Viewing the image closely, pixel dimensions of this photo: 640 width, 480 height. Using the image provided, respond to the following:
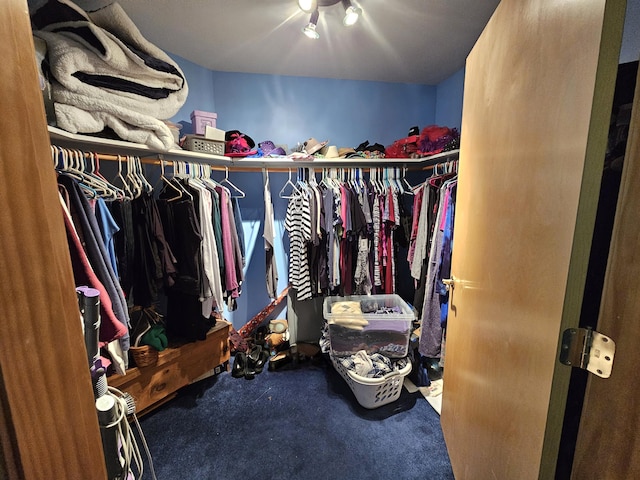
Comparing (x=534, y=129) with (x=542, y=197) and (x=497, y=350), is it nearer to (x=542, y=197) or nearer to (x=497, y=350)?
(x=542, y=197)

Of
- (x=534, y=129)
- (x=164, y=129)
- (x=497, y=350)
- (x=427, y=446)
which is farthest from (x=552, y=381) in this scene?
(x=164, y=129)

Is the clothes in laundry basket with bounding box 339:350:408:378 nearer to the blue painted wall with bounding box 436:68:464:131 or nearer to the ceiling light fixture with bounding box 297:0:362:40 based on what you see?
the blue painted wall with bounding box 436:68:464:131

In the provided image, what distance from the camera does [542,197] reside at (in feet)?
2.21

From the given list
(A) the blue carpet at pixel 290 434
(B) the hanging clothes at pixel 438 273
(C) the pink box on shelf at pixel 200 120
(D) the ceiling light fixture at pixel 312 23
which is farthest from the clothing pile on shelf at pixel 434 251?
(C) the pink box on shelf at pixel 200 120

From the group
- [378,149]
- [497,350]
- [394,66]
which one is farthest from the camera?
[378,149]

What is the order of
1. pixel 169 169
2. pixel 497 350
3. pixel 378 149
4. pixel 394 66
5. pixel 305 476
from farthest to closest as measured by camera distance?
pixel 378 149
pixel 394 66
pixel 169 169
pixel 305 476
pixel 497 350

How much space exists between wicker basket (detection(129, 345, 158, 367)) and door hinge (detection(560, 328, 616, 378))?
6.13ft

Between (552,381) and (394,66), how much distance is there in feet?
7.33

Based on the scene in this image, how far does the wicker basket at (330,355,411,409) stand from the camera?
167 cm

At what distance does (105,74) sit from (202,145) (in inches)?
23.4

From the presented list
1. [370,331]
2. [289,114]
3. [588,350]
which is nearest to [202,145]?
[289,114]

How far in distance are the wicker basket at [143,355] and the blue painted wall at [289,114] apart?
2.69ft

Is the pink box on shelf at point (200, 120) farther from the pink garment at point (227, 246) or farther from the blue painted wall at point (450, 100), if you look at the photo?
the blue painted wall at point (450, 100)

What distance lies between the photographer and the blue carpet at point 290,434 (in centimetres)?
140
